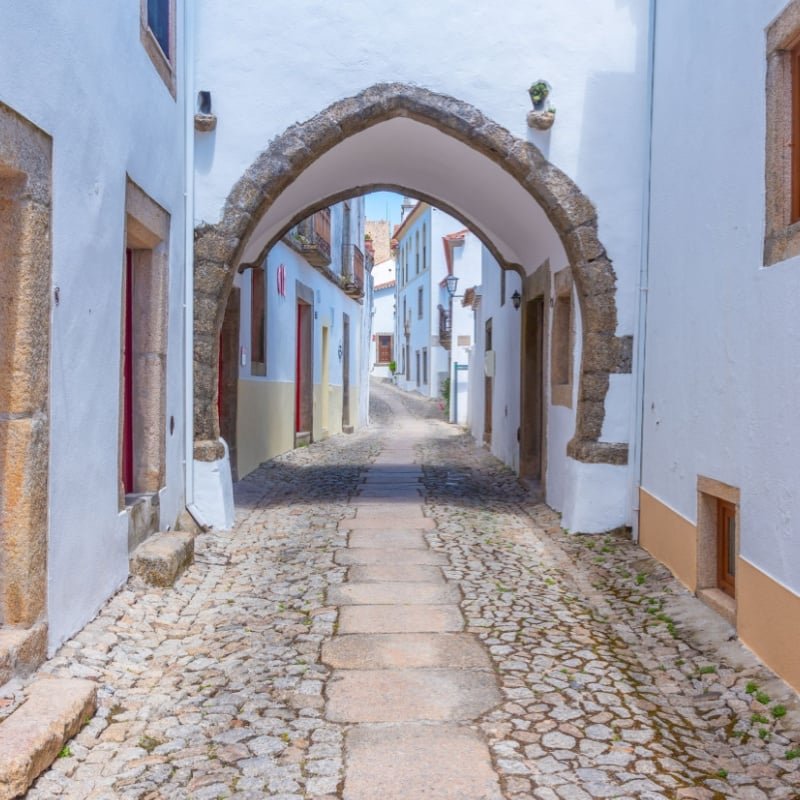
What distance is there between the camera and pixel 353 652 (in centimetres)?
378

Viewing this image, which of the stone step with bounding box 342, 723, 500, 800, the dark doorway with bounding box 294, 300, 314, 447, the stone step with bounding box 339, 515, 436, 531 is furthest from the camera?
the dark doorway with bounding box 294, 300, 314, 447

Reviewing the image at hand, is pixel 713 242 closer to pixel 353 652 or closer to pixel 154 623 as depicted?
pixel 353 652

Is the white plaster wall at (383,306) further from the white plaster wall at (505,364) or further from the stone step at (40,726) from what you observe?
the stone step at (40,726)

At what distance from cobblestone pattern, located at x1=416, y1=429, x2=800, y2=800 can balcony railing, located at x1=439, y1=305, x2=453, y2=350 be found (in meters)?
21.0

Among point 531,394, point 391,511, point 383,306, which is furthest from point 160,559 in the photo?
point 383,306

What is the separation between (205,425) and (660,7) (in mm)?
4116

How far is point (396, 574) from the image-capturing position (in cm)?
511

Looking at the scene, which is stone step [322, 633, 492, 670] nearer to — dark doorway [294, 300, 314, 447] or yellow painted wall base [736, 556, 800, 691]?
yellow painted wall base [736, 556, 800, 691]

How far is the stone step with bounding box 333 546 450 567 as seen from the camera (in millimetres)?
5367

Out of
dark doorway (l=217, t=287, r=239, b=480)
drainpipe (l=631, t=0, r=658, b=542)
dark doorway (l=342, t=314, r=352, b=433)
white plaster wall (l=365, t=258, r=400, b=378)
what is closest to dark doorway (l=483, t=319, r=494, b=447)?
dark doorway (l=342, t=314, r=352, b=433)

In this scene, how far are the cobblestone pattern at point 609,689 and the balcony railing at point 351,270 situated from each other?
11.1 m

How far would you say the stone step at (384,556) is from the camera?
17.6 ft

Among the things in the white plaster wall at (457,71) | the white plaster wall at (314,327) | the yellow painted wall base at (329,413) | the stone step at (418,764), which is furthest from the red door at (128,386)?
the yellow painted wall base at (329,413)

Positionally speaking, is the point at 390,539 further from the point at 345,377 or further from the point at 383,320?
the point at 383,320
